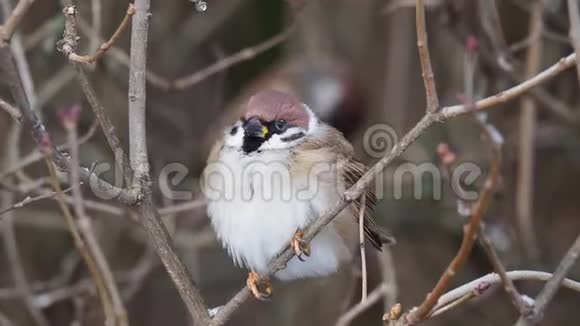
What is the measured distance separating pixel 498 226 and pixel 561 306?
550 millimetres

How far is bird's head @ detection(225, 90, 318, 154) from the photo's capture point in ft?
9.65

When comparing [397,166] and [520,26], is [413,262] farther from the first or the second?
[520,26]

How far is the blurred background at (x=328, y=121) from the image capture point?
4242 mm

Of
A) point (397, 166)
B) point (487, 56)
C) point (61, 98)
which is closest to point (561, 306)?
point (397, 166)

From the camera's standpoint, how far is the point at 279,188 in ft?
9.36

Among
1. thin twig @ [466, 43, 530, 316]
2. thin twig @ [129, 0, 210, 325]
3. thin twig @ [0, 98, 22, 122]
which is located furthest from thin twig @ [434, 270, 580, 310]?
thin twig @ [0, 98, 22, 122]

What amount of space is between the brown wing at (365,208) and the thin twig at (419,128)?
610mm

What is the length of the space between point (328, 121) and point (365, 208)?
1558 mm

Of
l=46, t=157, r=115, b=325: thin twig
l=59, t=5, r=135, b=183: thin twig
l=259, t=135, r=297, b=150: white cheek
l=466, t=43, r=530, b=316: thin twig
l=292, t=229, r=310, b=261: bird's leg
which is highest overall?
l=59, t=5, r=135, b=183: thin twig

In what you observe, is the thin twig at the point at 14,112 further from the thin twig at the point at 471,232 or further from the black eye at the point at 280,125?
the black eye at the point at 280,125

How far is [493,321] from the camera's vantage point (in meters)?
4.55

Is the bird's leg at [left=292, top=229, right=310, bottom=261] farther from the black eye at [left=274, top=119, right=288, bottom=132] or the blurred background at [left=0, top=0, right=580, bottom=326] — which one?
the blurred background at [left=0, top=0, right=580, bottom=326]

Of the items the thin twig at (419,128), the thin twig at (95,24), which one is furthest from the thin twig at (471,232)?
the thin twig at (95,24)

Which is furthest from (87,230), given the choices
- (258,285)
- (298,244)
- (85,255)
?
(258,285)
